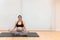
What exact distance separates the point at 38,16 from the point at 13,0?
3.44 ft

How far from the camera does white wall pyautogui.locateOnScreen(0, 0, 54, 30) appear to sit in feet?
15.8

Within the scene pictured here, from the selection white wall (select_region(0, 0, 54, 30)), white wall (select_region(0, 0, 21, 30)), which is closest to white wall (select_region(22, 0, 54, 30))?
white wall (select_region(0, 0, 54, 30))

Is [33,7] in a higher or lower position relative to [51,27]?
higher

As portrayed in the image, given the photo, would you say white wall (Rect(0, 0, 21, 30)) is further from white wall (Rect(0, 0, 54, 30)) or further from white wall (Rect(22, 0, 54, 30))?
white wall (Rect(22, 0, 54, 30))

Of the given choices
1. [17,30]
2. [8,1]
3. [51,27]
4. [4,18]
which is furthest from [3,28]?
[51,27]

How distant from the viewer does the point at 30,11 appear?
4.85 metres

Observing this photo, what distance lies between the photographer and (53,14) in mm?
4891

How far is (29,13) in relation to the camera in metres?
4.86

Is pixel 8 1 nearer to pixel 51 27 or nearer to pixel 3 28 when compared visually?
pixel 3 28

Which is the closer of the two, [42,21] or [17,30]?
[17,30]

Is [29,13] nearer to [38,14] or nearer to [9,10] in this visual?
[38,14]

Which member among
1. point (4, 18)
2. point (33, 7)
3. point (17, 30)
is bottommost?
point (17, 30)

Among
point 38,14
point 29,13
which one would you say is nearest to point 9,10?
point 29,13

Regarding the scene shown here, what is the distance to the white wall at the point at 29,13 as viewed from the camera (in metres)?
4.82
